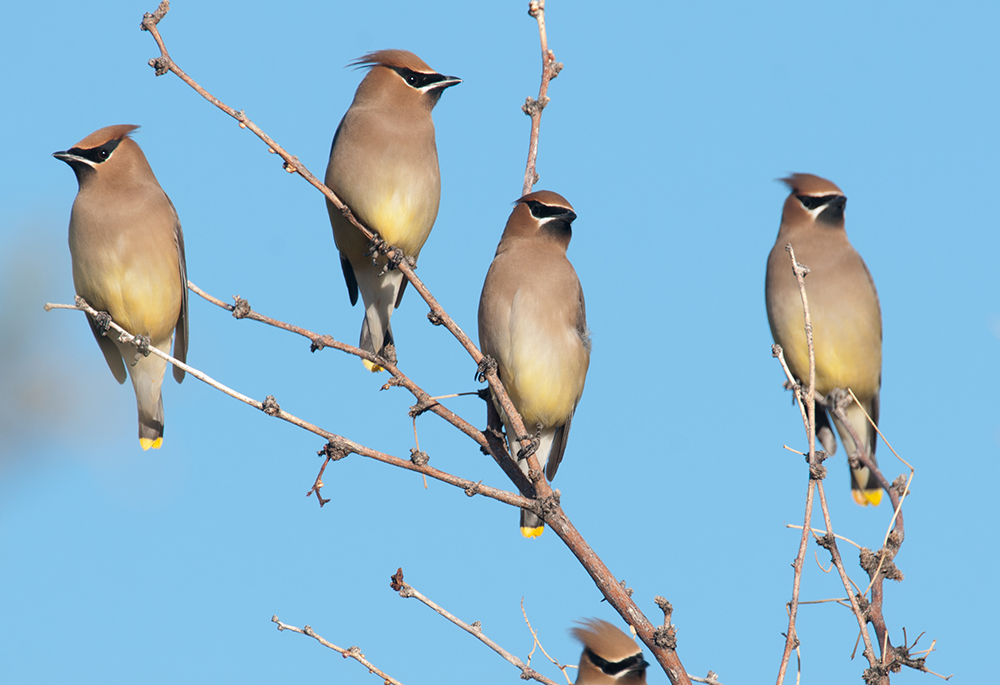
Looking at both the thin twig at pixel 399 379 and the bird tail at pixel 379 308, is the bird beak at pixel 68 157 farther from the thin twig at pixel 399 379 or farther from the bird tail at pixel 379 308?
the thin twig at pixel 399 379

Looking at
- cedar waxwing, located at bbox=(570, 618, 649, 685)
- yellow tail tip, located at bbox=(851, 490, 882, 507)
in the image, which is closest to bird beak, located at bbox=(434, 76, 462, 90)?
cedar waxwing, located at bbox=(570, 618, 649, 685)

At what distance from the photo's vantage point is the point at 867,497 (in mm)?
5934

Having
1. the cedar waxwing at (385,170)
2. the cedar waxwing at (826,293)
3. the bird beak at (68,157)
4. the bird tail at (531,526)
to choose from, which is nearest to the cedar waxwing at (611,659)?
the bird tail at (531,526)

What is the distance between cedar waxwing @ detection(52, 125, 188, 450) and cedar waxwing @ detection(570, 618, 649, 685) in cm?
242

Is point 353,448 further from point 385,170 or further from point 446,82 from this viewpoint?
point 446,82

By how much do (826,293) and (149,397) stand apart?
331 cm

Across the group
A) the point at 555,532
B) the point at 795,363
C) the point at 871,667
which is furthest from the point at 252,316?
the point at 795,363

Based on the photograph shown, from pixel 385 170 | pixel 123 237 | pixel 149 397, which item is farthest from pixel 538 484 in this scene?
pixel 149 397

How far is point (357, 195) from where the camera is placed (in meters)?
4.85

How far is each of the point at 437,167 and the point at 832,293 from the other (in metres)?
1.95

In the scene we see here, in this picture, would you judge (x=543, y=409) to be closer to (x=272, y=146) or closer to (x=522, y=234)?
(x=522, y=234)

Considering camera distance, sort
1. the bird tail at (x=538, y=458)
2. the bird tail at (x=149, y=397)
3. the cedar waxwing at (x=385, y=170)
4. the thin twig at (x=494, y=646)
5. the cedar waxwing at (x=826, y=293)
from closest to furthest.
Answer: the thin twig at (x=494, y=646), the bird tail at (x=538, y=458), the cedar waxwing at (x=385, y=170), the cedar waxwing at (x=826, y=293), the bird tail at (x=149, y=397)

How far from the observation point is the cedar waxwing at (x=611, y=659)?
13.5ft

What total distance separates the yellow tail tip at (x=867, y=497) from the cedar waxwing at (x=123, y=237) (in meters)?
3.60
